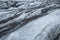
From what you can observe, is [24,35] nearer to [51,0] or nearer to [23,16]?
[23,16]

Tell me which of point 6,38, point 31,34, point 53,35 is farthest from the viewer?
point 53,35

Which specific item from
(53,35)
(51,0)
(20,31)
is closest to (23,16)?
(20,31)

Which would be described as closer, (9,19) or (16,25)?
(16,25)

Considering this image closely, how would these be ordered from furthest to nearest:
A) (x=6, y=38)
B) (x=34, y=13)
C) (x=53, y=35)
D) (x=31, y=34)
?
1. (x=34, y=13)
2. (x=53, y=35)
3. (x=31, y=34)
4. (x=6, y=38)

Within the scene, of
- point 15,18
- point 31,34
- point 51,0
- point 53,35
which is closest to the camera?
point 31,34

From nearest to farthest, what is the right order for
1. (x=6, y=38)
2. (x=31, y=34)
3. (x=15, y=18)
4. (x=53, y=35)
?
(x=6, y=38)
(x=31, y=34)
(x=53, y=35)
(x=15, y=18)

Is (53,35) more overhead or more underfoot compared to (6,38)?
more underfoot

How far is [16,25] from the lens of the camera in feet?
5.68

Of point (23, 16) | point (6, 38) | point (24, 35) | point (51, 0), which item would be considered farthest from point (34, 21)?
point (51, 0)

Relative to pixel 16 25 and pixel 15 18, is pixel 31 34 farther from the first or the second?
pixel 15 18

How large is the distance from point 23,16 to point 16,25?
274mm

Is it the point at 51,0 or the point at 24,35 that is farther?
the point at 51,0

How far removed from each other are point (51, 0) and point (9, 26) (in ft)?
6.72

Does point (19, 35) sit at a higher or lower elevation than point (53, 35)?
higher
